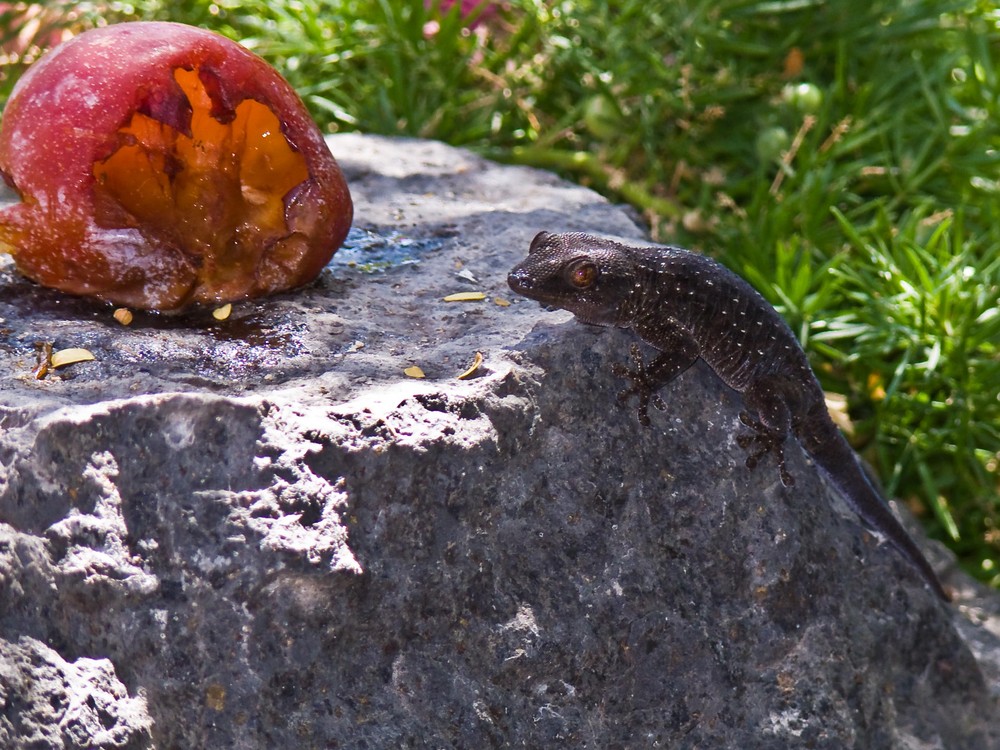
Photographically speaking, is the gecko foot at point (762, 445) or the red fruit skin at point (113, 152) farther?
the gecko foot at point (762, 445)

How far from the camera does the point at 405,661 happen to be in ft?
8.20

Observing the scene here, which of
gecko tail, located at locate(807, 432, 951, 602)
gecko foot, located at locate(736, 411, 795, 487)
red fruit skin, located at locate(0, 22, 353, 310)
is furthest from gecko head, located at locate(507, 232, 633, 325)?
gecko tail, located at locate(807, 432, 951, 602)

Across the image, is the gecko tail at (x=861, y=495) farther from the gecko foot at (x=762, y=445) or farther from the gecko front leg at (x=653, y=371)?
the gecko front leg at (x=653, y=371)

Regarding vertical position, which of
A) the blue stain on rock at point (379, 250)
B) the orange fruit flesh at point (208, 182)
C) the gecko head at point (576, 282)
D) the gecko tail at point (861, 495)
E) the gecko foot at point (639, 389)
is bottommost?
the gecko tail at point (861, 495)

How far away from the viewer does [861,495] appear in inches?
138

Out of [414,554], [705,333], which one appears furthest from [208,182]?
[705,333]

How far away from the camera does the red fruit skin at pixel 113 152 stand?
2.87 meters

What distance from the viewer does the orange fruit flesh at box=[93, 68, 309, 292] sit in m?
2.97

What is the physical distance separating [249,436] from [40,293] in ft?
3.96

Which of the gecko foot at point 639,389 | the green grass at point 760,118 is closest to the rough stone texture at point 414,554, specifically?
the gecko foot at point 639,389

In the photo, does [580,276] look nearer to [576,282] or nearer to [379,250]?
[576,282]

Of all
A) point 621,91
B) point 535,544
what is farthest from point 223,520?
point 621,91

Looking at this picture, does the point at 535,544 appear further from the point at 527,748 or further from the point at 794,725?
the point at 794,725

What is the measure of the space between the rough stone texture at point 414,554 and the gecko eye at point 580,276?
16 centimetres
